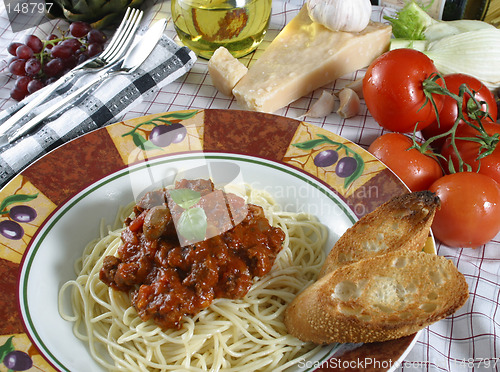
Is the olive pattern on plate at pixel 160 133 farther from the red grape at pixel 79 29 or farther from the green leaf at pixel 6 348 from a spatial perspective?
the red grape at pixel 79 29

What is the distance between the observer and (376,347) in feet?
7.20

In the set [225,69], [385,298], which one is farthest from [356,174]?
[225,69]

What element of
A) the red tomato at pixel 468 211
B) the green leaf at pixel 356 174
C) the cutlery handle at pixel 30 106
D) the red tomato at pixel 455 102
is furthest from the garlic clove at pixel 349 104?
the cutlery handle at pixel 30 106

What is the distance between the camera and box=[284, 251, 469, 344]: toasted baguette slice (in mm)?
2137

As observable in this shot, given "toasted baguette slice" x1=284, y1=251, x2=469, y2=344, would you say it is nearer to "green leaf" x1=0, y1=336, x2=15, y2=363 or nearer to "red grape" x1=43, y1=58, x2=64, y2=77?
"green leaf" x1=0, y1=336, x2=15, y2=363

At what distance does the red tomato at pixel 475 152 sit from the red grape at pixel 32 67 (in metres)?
3.18

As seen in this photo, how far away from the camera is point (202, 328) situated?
2646mm

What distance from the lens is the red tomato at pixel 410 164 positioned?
3164 mm

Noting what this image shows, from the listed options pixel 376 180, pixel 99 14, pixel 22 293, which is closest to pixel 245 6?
pixel 99 14

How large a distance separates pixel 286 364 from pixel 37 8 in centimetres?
434

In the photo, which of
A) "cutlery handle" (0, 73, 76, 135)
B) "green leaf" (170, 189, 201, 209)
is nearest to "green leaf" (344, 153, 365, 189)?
"green leaf" (170, 189, 201, 209)

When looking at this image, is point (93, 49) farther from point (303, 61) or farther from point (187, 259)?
point (187, 259)

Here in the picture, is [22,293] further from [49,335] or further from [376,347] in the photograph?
[376,347]

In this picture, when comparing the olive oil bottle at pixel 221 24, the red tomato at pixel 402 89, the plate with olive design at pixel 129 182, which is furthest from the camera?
the olive oil bottle at pixel 221 24
